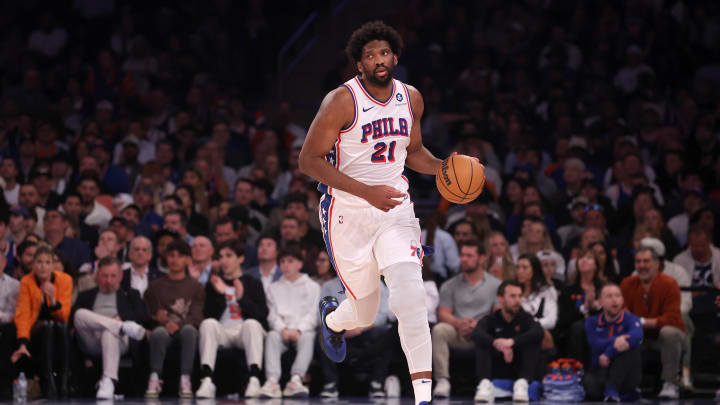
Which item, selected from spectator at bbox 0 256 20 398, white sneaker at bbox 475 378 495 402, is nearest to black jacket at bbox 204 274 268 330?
spectator at bbox 0 256 20 398

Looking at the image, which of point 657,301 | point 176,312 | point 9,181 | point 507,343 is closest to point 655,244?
point 657,301

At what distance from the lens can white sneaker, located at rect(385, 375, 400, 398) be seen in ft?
34.4

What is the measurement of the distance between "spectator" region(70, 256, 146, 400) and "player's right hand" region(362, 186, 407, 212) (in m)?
4.61

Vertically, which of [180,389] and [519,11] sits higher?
[519,11]

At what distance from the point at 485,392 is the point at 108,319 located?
11.9 ft

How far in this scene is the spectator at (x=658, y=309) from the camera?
1009cm

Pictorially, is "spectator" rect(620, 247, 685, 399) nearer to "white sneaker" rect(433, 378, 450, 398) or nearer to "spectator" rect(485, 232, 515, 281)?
"spectator" rect(485, 232, 515, 281)

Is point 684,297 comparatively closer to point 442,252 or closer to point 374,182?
point 442,252

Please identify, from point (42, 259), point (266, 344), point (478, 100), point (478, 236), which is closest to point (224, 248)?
point (266, 344)

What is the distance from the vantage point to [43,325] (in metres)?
10.2

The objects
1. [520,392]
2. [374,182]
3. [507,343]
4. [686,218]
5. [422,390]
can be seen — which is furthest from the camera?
[686,218]

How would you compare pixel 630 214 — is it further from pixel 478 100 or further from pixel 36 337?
pixel 36 337

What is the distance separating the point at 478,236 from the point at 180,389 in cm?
354

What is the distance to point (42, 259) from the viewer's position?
10266 millimetres
